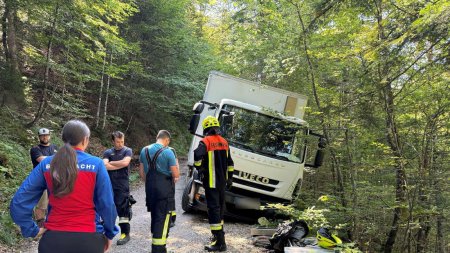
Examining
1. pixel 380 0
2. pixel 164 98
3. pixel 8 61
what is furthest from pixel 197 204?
pixel 164 98

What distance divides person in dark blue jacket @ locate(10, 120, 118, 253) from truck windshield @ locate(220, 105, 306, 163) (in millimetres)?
5490

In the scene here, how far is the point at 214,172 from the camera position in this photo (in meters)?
5.77

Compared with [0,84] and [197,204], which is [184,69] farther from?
[197,204]

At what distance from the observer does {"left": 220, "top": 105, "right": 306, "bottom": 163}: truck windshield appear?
8.06 m

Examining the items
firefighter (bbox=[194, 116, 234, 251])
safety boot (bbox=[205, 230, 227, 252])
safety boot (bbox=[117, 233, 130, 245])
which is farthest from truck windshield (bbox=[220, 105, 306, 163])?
safety boot (bbox=[117, 233, 130, 245])

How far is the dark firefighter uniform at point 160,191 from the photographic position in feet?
16.2

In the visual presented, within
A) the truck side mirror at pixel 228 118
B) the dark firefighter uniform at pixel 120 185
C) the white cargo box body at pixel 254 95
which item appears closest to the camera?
the dark firefighter uniform at pixel 120 185

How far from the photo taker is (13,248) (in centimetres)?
558

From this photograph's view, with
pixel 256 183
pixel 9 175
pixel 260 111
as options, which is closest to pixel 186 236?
pixel 256 183

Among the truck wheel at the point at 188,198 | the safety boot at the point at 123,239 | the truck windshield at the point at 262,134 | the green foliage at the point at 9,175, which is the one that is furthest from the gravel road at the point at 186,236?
the truck windshield at the point at 262,134

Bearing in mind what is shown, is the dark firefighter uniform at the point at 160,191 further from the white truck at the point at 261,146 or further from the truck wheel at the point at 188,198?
the truck wheel at the point at 188,198

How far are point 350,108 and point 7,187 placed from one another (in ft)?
21.7

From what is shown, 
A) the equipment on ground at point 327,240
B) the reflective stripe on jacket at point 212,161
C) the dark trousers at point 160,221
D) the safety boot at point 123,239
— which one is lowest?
the safety boot at point 123,239

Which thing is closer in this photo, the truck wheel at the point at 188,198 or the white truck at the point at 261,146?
the white truck at the point at 261,146
